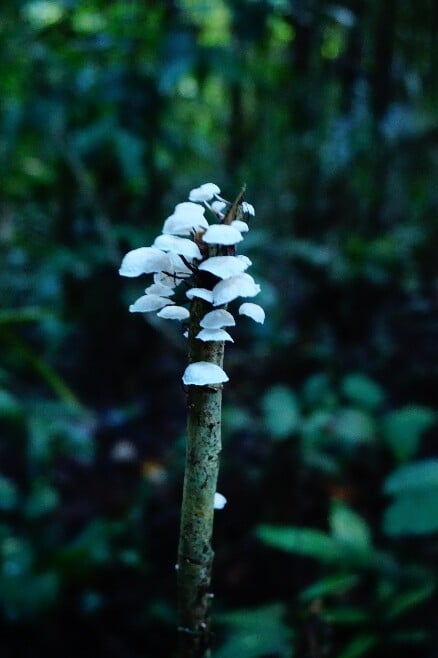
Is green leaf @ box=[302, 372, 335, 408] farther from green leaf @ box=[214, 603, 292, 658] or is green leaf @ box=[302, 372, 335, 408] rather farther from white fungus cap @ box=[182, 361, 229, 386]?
white fungus cap @ box=[182, 361, 229, 386]

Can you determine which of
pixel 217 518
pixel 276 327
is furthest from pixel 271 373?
pixel 217 518

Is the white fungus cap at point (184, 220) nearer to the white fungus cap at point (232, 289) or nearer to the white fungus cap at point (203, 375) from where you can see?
the white fungus cap at point (232, 289)

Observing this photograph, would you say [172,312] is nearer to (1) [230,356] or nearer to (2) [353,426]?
(2) [353,426]

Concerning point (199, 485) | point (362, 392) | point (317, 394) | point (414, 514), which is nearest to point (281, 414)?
point (317, 394)

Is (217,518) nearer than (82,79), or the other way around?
(217,518)

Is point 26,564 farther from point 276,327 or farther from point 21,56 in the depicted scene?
point 21,56

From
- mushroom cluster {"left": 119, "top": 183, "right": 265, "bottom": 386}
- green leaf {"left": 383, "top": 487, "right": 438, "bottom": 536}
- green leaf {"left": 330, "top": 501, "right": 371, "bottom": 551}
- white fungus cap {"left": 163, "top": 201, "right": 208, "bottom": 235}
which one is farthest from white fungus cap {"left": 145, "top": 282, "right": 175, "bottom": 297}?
green leaf {"left": 330, "top": 501, "right": 371, "bottom": 551}
